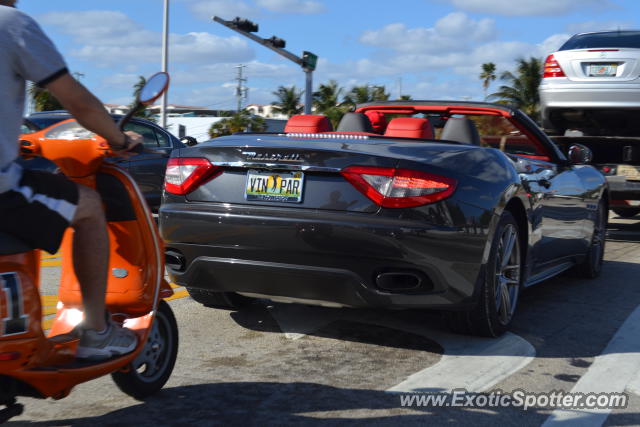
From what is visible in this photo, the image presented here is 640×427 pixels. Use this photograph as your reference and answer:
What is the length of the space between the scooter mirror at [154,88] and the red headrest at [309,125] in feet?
Result: 8.43

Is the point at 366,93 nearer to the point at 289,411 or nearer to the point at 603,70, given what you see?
the point at 603,70

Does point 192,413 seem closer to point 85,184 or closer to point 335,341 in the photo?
point 85,184

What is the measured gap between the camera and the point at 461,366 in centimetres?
430

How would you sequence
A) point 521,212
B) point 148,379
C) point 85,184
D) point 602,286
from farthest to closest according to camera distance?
point 602,286 < point 521,212 < point 148,379 < point 85,184

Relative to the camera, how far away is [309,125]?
18.6ft

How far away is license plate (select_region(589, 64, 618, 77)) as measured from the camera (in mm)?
11516

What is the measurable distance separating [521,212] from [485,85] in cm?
7052

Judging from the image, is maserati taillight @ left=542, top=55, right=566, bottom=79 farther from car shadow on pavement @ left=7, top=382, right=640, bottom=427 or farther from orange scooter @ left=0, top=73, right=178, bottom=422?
orange scooter @ left=0, top=73, right=178, bottom=422

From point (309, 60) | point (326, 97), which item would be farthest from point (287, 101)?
point (309, 60)

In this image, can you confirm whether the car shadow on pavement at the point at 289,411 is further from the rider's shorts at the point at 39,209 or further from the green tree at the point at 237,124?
the green tree at the point at 237,124

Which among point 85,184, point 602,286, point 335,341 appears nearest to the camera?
point 85,184

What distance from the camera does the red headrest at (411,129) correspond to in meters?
5.25

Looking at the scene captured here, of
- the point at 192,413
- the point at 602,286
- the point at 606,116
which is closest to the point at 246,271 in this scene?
the point at 192,413

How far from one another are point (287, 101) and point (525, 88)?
94.5 ft
